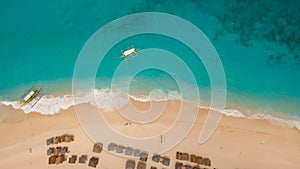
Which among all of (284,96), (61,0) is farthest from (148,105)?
(61,0)

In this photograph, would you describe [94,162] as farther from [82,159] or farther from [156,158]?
[156,158]

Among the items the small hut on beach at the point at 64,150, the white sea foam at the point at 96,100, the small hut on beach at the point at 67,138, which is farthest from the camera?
the white sea foam at the point at 96,100

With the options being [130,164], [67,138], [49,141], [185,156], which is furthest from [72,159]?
[185,156]

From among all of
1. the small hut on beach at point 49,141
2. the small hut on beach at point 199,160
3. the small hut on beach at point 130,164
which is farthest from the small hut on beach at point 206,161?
the small hut on beach at point 49,141

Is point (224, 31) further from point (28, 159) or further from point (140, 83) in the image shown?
point (28, 159)

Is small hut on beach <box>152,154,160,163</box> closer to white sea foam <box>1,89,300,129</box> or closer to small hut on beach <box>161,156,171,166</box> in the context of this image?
small hut on beach <box>161,156,171,166</box>

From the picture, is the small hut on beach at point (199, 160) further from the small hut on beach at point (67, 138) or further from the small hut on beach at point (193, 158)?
the small hut on beach at point (67, 138)

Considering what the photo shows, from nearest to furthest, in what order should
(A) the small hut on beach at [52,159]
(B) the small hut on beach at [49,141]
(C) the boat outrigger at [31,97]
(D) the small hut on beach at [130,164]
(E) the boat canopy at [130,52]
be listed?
(D) the small hut on beach at [130,164] → (A) the small hut on beach at [52,159] → (B) the small hut on beach at [49,141] → (C) the boat outrigger at [31,97] → (E) the boat canopy at [130,52]
